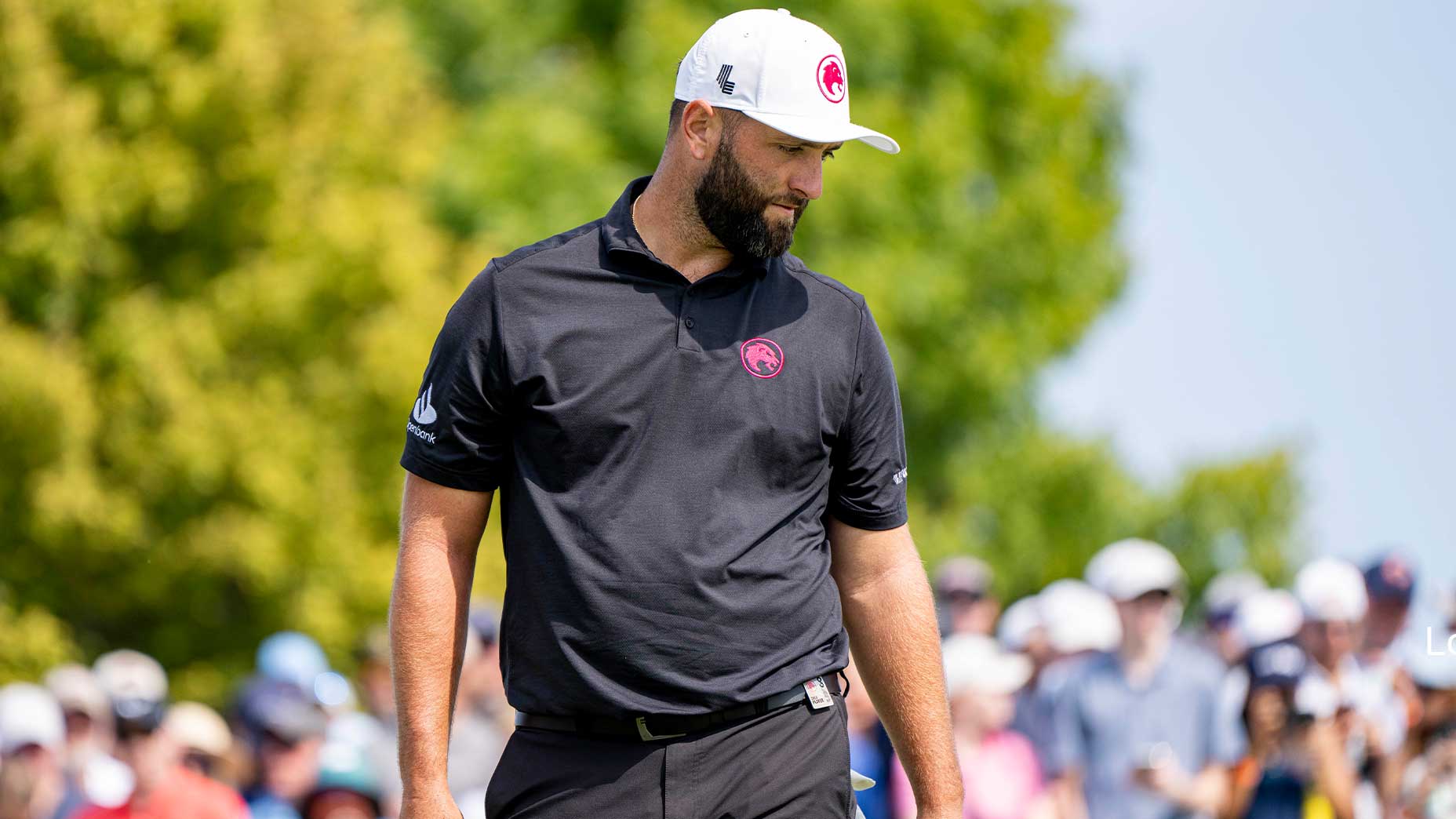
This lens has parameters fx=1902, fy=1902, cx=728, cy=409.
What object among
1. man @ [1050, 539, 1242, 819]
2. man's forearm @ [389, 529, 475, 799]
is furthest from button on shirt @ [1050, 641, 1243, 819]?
man's forearm @ [389, 529, 475, 799]

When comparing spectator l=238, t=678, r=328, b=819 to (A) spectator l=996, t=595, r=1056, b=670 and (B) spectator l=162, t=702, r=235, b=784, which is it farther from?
(A) spectator l=996, t=595, r=1056, b=670

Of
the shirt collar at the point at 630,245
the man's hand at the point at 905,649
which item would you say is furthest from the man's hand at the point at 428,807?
the shirt collar at the point at 630,245

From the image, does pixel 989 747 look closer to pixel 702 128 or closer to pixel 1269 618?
pixel 1269 618

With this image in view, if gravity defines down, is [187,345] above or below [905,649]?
below

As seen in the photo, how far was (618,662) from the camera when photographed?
13.1 feet

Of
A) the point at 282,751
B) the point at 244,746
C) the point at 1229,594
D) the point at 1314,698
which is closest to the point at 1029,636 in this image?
the point at 1229,594

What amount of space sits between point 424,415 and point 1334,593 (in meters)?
5.79

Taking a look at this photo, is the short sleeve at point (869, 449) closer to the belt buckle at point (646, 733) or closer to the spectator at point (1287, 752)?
the belt buckle at point (646, 733)

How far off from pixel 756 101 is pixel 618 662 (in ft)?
4.06

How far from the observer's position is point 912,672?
4.36 metres

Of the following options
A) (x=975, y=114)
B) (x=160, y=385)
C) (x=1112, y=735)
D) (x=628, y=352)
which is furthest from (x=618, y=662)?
(x=975, y=114)

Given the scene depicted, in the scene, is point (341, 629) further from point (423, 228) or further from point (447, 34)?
point (447, 34)

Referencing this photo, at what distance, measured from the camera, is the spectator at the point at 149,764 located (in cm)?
792

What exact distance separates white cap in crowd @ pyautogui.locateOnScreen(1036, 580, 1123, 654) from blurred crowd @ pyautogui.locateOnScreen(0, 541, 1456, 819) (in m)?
0.01
